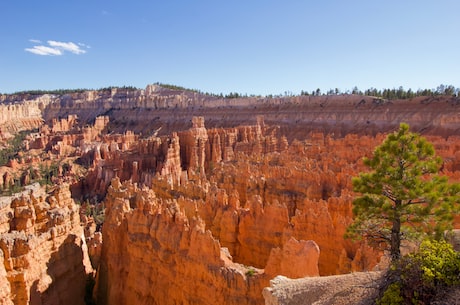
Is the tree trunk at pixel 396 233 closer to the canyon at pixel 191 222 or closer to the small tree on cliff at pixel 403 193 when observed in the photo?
the small tree on cliff at pixel 403 193

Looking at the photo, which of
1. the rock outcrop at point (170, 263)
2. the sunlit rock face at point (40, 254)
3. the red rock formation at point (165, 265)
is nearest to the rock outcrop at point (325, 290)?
the rock outcrop at point (170, 263)

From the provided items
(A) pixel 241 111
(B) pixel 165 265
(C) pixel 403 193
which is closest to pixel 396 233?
(C) pixel 403 193

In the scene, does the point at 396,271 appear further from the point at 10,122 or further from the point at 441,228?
the point at 10,122

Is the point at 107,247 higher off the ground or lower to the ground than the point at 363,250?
lower

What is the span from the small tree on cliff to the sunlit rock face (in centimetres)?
985

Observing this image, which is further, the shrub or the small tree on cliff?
the small tree on cliff

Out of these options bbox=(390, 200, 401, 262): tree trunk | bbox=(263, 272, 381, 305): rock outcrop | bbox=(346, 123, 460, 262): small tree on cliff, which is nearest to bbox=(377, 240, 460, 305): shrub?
bbox=(263, 272, 381, 305): rock outcrop

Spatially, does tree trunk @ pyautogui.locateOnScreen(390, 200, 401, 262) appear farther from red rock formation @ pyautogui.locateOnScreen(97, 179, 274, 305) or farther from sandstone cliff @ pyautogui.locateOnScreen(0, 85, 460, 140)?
sandstone cliff @ pyautogui.locateOnScreen(0, 85, 460, 140)

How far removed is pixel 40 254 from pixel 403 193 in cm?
1145

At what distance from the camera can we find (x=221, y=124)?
74.1m

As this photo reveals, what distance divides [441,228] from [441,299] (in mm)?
3012

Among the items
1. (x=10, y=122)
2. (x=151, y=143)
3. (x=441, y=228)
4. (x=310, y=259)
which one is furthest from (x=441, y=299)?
(x=10, y=122)

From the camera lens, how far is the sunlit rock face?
10648 mm

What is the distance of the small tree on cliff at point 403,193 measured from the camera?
24.7ft
